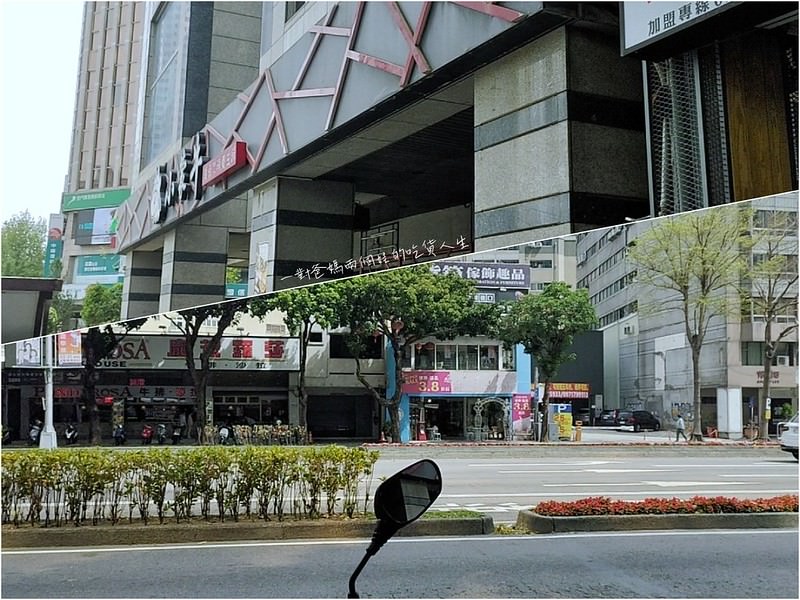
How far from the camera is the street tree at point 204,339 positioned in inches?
82.7

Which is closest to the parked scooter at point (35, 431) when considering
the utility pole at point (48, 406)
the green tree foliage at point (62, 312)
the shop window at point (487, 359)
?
the utility pole at point (48, 406)

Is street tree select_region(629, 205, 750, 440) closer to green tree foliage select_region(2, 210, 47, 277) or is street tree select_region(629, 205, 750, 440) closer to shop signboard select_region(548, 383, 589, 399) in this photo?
shop signboard select_region(548, 383, 589, 399)

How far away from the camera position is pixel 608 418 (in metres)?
1.90

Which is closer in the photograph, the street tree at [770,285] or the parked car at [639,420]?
the street tree at [770,285]

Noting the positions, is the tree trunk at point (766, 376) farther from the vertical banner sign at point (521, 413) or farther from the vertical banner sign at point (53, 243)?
the vertical banner sign at point (53, 243)

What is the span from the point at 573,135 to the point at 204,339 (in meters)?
1.35

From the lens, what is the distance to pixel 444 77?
287cm

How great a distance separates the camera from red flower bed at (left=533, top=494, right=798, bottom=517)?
191 centimetres

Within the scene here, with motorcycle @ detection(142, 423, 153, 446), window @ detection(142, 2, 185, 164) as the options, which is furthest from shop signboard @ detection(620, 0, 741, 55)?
window @ detection(142, 2, 185, 164)

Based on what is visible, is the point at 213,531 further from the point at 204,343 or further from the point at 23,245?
the point at 23,245

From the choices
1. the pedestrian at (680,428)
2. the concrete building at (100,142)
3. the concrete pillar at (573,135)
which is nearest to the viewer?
the pedestrian at (680,428)

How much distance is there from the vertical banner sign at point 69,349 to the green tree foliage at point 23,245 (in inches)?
22.0

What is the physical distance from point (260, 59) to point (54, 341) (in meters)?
1.50

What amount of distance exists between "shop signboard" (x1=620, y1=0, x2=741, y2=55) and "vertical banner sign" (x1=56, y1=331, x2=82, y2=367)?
1836 millimetres
